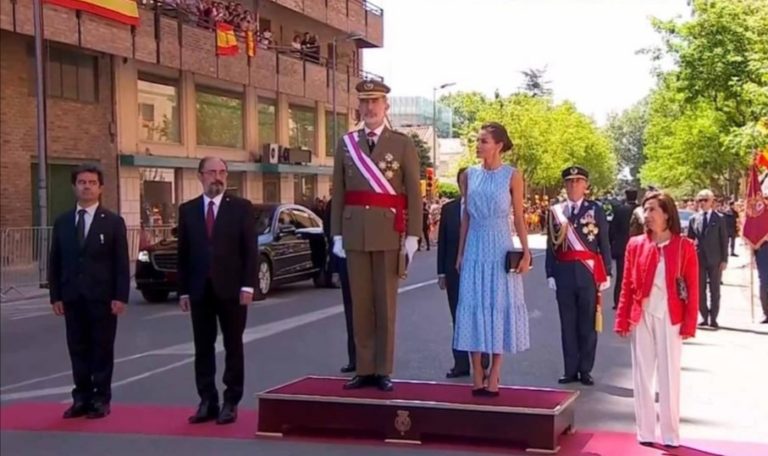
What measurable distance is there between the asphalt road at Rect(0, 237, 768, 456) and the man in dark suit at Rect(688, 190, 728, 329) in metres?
0.46

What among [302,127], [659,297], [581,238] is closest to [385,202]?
[302,127]

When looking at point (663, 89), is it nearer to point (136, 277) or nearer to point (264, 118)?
point (136, 277)

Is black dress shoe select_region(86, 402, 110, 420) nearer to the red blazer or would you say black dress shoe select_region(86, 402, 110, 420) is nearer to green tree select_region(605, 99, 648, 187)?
the red blazer

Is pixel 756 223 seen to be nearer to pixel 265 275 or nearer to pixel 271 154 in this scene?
pixel 265 275

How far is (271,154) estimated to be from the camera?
6113 millimetres

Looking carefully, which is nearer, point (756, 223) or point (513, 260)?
point (513, 260)

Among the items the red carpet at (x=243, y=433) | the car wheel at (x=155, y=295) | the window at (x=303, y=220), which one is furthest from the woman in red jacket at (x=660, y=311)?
the window at (x=303, y=220)

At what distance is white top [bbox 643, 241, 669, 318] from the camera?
5586 mm

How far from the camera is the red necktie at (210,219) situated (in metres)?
6.01

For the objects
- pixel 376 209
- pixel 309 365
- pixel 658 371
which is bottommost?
pixel 309 365

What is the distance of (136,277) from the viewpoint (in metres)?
14.6

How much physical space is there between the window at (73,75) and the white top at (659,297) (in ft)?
10.8

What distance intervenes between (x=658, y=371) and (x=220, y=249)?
109 inches

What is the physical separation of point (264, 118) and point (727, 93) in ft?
59.6
